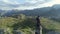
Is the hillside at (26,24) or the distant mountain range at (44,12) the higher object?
the distant mountain range at (44,12)

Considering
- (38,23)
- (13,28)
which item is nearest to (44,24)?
(38,23)

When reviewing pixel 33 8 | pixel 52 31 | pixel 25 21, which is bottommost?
pixel 52 31

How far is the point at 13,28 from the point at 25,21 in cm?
29

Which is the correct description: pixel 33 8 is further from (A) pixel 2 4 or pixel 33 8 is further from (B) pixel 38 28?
(A) pixel 2 4

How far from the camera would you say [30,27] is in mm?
3369

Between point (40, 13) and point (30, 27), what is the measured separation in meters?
0.37

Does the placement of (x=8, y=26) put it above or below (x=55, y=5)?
below

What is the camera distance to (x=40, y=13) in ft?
11.2

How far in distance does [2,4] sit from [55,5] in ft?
3.83

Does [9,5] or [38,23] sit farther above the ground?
[9,5]

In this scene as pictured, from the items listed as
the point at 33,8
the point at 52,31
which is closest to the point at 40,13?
the point at 33,8

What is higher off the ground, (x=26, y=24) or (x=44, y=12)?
(x=44, y=12)

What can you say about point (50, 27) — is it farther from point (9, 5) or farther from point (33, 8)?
point (9, 5)

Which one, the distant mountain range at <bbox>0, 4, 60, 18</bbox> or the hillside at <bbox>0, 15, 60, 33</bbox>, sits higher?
the distant mountain range at <bbox>0, 4, 60, 18</bbox>
